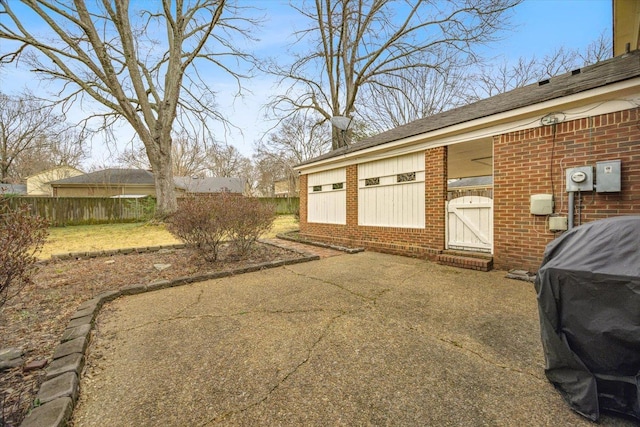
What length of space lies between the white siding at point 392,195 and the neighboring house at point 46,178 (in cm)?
3570

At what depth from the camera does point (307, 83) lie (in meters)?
16.0

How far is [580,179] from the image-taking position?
13.1 feet

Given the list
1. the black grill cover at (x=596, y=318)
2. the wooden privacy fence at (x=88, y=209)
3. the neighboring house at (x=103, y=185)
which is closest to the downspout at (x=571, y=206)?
the black grill cover at (x=596, y=318)

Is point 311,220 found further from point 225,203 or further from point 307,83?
point 307,83

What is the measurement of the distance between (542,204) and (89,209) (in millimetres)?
18615

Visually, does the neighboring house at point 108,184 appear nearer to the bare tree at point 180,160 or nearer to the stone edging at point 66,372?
the bare tree at point 180,160

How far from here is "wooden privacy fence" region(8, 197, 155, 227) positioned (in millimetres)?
13078

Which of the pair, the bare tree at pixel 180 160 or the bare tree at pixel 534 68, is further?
the bare tree at pixel 180 160

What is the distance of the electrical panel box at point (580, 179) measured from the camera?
395 cm

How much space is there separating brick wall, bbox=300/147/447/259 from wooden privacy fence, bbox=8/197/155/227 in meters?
11.3

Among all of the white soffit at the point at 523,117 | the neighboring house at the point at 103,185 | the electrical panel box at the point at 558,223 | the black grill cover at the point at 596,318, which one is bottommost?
the black grill cover at the point at 596,318

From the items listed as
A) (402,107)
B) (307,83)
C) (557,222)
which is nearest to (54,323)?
(557,222)

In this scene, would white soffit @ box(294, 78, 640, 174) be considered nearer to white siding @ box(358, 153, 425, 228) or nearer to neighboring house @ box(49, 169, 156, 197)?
white siding @ box(358, 153, 425, 228)

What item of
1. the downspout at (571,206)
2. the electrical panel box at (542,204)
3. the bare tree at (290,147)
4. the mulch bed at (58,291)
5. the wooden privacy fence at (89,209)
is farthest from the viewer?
the bare tree at (290,147)
